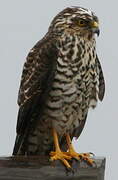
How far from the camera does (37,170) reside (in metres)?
3.96

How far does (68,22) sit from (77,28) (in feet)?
0.45

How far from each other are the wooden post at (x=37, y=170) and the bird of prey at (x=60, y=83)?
2.02 metres

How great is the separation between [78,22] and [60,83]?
2.85 feet

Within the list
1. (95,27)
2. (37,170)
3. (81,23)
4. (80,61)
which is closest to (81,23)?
(81,23)

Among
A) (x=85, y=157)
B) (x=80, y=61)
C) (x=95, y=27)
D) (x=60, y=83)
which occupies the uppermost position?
(x=95, y=27)

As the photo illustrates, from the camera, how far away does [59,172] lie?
4051 mm

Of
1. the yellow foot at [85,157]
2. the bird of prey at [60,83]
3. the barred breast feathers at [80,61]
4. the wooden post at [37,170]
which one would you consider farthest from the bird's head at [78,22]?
the wooden post at [37,170]

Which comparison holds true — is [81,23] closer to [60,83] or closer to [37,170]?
[60,83]

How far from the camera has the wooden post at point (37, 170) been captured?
155 inches

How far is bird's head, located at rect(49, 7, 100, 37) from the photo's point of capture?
6582mm

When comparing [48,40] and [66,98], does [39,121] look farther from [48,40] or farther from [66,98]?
[48,40]

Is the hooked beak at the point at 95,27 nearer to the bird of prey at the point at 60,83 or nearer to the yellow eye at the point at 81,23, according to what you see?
the bird of prey at the point at 60,83

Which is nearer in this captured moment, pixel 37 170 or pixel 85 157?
pixel 37 170

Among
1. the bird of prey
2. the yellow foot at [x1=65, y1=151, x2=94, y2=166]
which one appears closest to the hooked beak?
the bird of prey
